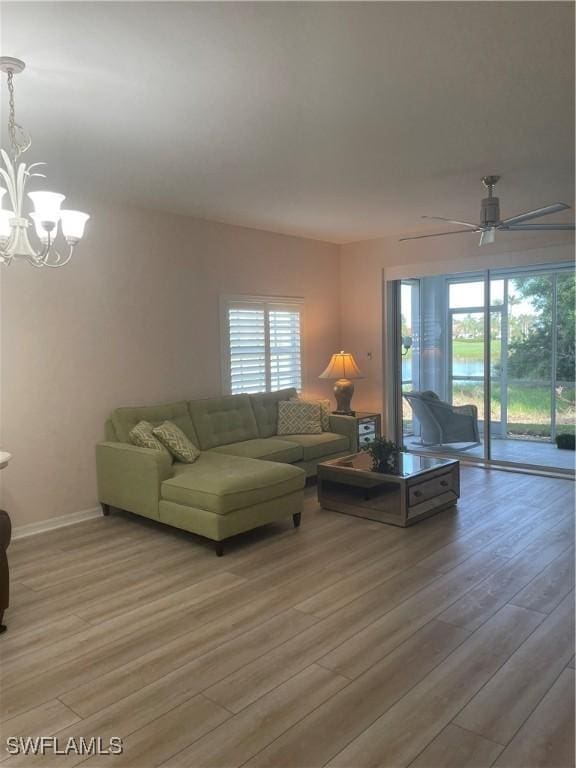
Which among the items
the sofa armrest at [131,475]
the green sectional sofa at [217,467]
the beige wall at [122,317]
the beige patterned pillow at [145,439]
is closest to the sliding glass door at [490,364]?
the beige wall at [122,317]

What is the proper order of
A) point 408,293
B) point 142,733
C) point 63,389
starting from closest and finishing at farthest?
1. point 142,733
2. point 63,389
3. point 408,293

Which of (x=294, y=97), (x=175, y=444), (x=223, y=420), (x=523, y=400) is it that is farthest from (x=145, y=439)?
(x=523, y=400)

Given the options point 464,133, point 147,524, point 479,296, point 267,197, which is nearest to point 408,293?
point 479,296

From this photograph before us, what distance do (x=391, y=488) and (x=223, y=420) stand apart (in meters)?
1.89

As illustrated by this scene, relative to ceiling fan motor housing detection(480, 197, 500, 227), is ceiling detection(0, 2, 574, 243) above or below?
above

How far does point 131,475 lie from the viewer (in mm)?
4500

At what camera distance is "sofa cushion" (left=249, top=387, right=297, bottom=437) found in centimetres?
602

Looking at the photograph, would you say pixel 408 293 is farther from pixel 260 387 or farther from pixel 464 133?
pixel 464 133

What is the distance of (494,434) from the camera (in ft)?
21.5

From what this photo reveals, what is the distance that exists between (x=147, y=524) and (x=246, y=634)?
6.67ft

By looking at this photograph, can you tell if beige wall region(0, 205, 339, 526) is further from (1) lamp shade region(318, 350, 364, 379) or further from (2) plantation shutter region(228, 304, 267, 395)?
(1) lamp shade region(318, 350, 364, 379)

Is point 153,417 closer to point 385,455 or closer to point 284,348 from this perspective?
point 385,455

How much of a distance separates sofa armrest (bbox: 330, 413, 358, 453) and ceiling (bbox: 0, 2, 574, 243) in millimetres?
2345

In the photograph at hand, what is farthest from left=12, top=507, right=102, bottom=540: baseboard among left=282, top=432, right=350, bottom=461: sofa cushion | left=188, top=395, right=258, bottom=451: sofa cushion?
left=282, top=432, right=350, bottom=461: sofa cushion
